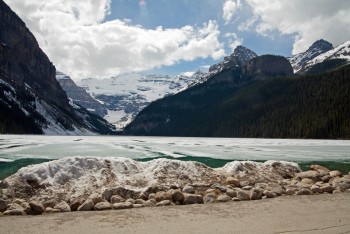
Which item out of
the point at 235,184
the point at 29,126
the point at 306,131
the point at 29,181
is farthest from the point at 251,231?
the point at 29,126

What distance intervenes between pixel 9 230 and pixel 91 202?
13.0 ft

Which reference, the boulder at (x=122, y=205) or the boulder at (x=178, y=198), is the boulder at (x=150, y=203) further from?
the boulder at (x=178, y=198)

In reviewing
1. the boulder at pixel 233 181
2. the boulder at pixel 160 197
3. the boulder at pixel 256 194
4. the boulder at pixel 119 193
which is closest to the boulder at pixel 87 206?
the boulder at pixel 119 193

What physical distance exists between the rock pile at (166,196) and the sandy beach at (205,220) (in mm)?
754

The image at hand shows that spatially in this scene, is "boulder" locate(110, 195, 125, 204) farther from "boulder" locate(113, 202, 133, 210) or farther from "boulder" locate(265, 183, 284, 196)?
"boulder" locate(265, 183, 284, 196)

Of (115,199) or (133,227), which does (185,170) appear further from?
(133,227)

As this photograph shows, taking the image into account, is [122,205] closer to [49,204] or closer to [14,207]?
[49,204]

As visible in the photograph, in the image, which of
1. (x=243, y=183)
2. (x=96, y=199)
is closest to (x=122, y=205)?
(x=96, y=199)

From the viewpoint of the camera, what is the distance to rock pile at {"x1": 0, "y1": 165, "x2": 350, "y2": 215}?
1423 centimetres

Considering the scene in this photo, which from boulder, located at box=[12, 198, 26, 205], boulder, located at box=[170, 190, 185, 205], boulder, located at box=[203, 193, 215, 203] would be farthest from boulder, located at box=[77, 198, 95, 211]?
boulder, located at box=[203, 193, 215, 203]

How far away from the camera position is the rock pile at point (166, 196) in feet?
46.7

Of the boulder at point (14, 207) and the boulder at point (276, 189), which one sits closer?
the boulder at point (14, 207)

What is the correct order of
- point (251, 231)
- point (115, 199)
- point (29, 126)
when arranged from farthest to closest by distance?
point (29, 126), point (115, 199), point (251, 231)

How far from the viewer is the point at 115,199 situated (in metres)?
15.5
